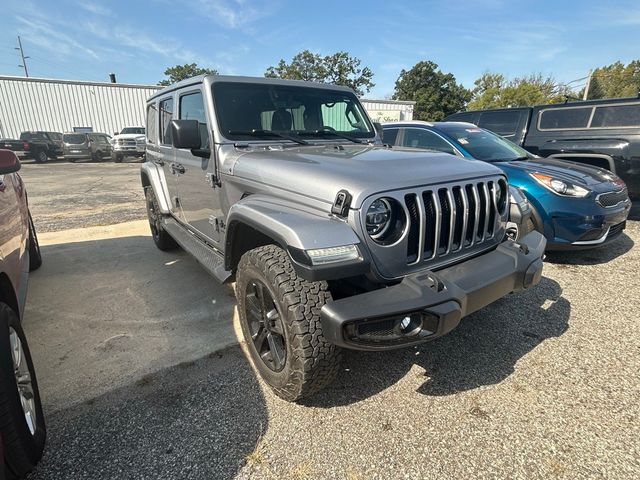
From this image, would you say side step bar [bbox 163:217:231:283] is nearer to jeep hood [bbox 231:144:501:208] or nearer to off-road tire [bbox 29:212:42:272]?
jeep hood [bbox 231:144:501:208]

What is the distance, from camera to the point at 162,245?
16.6 feet

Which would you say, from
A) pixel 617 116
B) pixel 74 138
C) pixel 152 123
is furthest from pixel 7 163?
pixel 74 138

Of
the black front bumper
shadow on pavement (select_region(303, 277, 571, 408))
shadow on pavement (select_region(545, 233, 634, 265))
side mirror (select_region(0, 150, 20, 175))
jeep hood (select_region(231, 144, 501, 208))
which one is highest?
side mirror (select_region(0, 150, 20, 175))

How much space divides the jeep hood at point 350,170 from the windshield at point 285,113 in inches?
13.5

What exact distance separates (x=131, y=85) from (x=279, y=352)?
2762 centimetres

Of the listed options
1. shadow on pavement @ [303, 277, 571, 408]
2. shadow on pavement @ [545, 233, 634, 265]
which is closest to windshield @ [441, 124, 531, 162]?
shadow on pavement @ [545, 233, 634, 265]

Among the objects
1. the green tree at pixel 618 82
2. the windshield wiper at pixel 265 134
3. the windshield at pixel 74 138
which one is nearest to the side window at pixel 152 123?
the windshield wiper at pixel 265 134

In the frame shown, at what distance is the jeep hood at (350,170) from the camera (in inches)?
77.8

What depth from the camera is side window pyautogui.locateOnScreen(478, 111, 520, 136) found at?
7.67m

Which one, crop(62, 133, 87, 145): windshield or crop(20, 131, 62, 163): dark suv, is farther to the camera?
crop(62, 133, 87, 145): windshield

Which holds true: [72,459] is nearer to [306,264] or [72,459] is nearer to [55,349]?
[55,349]

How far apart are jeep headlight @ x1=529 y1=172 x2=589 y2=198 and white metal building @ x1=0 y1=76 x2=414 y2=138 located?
2019 centimetres

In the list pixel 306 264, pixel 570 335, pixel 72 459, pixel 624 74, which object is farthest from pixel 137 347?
pixel 624 74

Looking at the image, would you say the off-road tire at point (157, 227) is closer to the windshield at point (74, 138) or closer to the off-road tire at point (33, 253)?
the off-road tire at point (33, 253)
